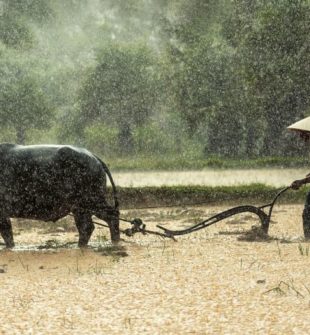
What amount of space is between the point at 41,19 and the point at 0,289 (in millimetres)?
51946

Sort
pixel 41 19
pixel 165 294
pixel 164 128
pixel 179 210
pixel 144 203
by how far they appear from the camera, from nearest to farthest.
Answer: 1. pixel 165 294
2. pixel 179 210
3. pixel 144 203
4. pixel 164 128
5. pixel 41 19

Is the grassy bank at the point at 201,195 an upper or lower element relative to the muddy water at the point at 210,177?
lower

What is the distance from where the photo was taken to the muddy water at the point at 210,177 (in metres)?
18.9

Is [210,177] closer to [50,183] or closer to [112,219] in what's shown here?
[112,219]

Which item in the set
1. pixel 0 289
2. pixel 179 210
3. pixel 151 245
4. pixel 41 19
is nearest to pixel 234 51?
pixel 179 210

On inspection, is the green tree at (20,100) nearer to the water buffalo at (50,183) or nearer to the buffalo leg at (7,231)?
the buffalo leg at (7,231)

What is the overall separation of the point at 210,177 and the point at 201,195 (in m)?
5.23

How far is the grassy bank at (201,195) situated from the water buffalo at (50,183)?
5.85 m

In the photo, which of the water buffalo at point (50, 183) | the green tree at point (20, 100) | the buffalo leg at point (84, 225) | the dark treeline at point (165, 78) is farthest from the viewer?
the green tree at point (20, 100)

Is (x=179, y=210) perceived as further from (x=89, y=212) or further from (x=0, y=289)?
(x=0, y=289)

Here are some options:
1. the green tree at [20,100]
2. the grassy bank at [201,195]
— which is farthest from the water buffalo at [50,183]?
the green tree at [20,100]

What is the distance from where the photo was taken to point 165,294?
6.78 m

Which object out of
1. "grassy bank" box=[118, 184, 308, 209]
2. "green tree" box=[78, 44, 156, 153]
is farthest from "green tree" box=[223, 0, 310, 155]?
"green tree" box=[78, 44, 156, 153]

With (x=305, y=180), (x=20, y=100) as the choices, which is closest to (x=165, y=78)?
(x=20, y=100)
